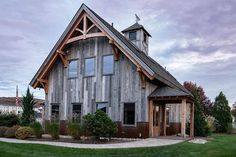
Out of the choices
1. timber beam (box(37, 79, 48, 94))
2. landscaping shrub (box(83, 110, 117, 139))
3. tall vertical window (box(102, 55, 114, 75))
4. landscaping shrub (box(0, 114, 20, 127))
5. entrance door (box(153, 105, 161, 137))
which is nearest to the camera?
landscaping shrub (box(83, 110, 117, 139))

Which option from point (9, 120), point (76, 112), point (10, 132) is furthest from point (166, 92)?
point (9, 120)

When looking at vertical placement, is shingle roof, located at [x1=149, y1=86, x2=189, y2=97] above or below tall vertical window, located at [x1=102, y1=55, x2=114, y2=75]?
below

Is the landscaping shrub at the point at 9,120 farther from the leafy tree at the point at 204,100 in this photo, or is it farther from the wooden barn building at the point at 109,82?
the leafy tree at the point at 204,100

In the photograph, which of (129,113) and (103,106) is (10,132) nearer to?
(103,106)

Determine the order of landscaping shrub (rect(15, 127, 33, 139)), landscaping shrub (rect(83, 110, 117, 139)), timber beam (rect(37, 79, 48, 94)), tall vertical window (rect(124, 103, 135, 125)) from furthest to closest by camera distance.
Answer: timber beam (rect(37, 79, 48, 94)) < tall vertical window (rect(124, 103, 135, 125)) < landscaping shrub (rect(15, 127, 33, 139)) < landscaping shrub (rect(83, 110, 117, 139))

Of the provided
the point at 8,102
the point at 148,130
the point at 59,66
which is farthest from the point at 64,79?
the point at 8,102

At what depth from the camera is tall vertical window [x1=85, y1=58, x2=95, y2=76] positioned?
2339 centimetres

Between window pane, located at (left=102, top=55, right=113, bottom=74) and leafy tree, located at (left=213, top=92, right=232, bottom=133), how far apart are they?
1697cm

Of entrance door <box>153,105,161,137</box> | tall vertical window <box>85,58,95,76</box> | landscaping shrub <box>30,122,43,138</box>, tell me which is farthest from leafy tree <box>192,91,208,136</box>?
landscaping shrub <box>30,122,43,138</box>

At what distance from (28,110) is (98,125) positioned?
8561mm

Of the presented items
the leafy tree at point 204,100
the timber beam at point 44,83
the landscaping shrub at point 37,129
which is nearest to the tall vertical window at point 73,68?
the timber beam at point 44,83

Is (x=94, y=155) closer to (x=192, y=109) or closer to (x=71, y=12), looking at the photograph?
(x=192, y=109)

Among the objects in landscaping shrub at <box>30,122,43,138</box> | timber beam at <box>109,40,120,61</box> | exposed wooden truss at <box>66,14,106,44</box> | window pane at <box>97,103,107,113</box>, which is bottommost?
landscaping shrub at <box>30,122,43,138</box>

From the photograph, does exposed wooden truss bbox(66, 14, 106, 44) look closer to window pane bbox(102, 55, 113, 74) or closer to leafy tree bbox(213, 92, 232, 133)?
window pane bbox(102, 55, 113, 74)
